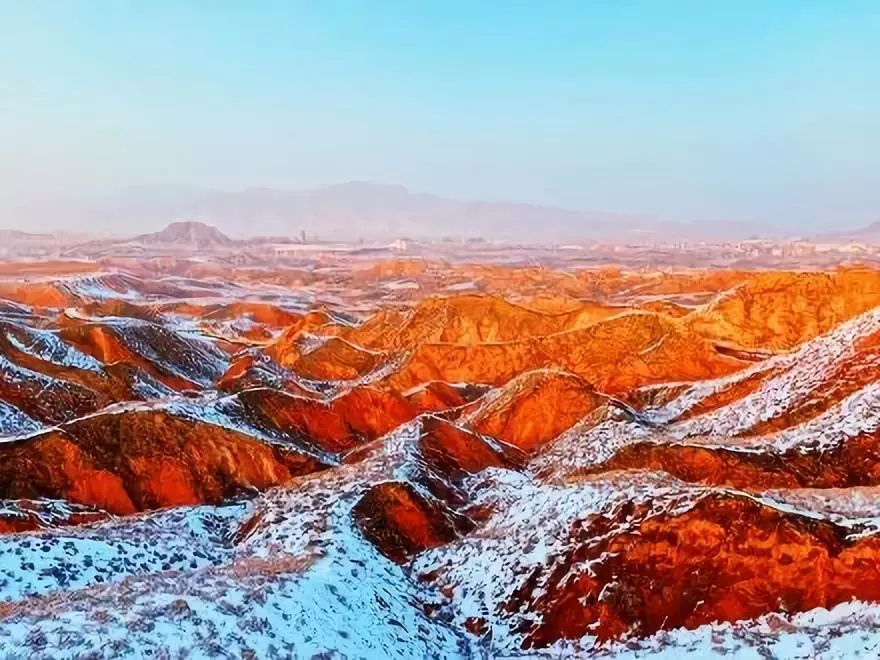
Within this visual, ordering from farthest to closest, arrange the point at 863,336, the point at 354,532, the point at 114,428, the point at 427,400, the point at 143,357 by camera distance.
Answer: the point at 143,357
the point at 427,400
the point at 863,336
the point at 114,428
the point at 354,532

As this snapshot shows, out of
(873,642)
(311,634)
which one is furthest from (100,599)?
(873,642)

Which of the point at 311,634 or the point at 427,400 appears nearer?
the point at 311,634

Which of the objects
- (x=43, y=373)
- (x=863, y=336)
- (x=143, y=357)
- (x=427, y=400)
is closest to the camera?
(x=863, y=336)

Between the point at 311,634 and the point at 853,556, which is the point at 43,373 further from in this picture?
the point at 853,556

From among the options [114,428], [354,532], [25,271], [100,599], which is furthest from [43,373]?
[25,271]

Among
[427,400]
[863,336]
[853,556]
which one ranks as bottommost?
[427,400]

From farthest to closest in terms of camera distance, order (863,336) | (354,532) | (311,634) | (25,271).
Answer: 1. (25,271)
2. (863,336)
3. (354,532)
4. (311,634)

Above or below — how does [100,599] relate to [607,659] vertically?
above

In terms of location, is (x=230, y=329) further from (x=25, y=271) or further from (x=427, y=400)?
(x=25, y=271)

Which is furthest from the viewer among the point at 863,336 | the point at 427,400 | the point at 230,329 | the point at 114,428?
the point at 230,329
